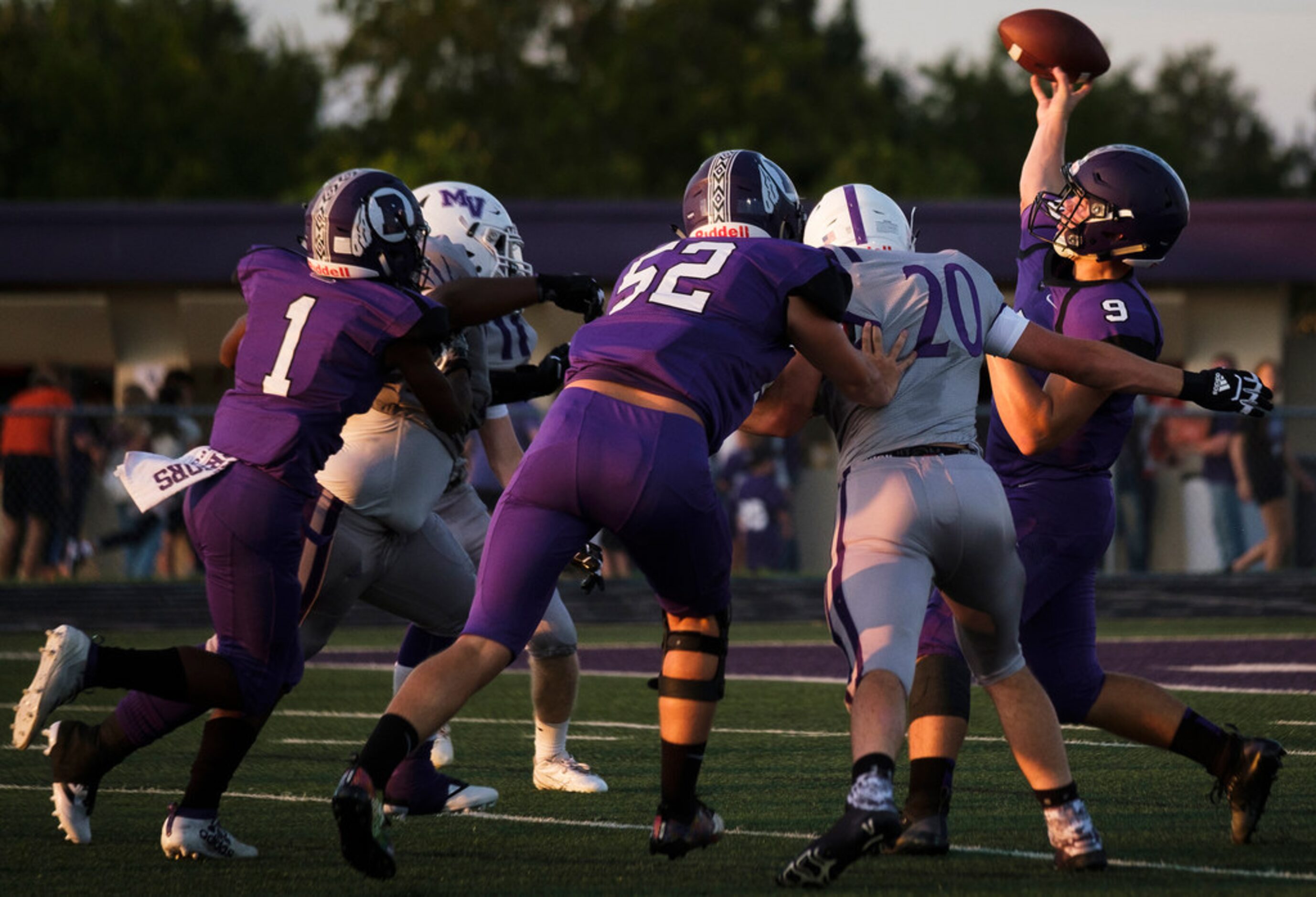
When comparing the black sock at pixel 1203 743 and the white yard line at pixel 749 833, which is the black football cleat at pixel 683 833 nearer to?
the white yard line at pixel 749 833

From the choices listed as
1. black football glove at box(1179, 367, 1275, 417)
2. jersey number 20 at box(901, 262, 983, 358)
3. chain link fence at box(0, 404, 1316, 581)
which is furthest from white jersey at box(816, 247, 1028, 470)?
chain link fence at box(0, 404, 1316, 581)

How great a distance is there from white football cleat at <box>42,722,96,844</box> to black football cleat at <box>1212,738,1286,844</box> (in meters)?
3.19

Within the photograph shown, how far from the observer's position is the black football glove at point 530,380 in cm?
595

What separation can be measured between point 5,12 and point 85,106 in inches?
153

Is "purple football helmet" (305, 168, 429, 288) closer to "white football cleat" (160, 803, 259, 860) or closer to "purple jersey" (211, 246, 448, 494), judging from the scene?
"purple jersey" (211, 246, 448, 494)

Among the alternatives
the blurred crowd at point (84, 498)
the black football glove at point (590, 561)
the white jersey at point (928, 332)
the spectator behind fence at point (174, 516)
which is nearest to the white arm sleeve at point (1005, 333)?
the white jersey at point (928, 332)

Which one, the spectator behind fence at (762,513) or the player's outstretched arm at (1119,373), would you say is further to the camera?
the spectator behind fence at (762,513)

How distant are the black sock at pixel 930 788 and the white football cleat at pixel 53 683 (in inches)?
88.2

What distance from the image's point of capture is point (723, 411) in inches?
179

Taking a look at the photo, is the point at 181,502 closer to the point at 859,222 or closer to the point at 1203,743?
the point at 859,222

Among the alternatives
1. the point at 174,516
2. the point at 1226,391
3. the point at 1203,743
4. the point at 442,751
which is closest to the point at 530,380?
the point at 442,751

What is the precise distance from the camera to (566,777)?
619 centimetres

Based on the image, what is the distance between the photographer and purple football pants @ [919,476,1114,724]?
506cm

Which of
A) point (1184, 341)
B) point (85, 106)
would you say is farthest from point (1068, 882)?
point (85, 106)
